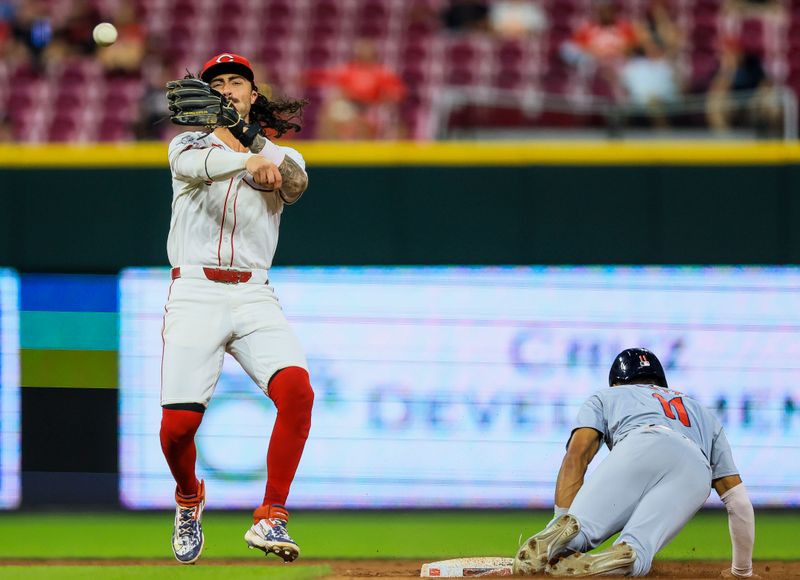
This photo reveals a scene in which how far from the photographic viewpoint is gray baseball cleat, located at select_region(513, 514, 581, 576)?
4.54m

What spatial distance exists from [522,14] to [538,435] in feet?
14.7

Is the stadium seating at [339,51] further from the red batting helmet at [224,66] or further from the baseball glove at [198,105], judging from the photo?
the baseball glove at [198,105]

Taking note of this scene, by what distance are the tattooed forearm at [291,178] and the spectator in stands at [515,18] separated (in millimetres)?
6046

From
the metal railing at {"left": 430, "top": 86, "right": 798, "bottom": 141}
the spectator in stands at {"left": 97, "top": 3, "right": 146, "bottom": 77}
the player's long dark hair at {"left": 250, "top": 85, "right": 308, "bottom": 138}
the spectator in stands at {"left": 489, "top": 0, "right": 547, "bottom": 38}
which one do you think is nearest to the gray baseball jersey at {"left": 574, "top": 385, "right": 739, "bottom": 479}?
the player's long dark hair at {"left": 250, "top": 85, "right": 308, "bottom": 138}

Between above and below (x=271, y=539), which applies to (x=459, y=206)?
above

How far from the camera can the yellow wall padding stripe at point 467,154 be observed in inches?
286

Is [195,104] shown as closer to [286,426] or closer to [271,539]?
[286,426]

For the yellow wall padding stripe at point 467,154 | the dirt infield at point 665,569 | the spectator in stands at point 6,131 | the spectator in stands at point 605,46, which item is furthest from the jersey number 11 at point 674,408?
the spectator in stands at point 6,131

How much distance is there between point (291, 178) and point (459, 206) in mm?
2862

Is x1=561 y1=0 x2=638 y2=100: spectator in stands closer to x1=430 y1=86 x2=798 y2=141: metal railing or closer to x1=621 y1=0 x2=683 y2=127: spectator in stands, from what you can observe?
x1=621 y1=0 x2=683 y2=127: spectator in stands

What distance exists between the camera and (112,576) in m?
4.40

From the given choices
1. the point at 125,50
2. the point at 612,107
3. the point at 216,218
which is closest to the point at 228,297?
the point at 216,218

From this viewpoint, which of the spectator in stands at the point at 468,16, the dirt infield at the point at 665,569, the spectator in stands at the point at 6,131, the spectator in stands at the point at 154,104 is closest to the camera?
the dirt infield at the point at 665,569

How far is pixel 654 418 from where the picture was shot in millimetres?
4973
